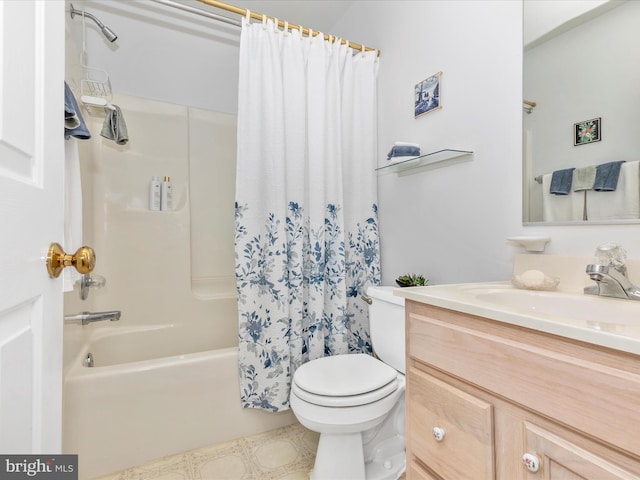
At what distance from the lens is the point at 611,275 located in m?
0.87

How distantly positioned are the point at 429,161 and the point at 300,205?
26.9 inches

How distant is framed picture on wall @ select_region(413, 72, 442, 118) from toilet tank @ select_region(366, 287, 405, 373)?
905 millimetres

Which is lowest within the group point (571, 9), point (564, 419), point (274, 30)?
point (564, 419)

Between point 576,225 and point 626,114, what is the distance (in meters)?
0.34

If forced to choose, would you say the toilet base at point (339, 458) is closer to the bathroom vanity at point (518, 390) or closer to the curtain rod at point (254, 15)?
the bathroom vanity at point (518, 390)

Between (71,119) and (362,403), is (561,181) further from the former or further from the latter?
(71,119)

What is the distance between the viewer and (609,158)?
100 centimetres

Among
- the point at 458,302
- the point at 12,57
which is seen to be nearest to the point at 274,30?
the point at 12,57

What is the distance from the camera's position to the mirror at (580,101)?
968 mm

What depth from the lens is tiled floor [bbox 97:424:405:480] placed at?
1.43m

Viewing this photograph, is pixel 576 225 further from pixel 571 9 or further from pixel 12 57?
pixel 12 57

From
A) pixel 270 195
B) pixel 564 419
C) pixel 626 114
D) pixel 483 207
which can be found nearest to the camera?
pixel 564 419

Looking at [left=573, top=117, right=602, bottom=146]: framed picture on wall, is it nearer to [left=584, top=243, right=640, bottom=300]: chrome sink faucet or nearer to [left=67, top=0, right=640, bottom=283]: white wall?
[left=67, top=0, right=640, bottom=283]: white wall

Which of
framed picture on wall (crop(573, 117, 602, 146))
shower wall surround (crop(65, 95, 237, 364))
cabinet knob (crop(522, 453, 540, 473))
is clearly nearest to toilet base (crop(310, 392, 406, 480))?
cabinet knob (crop(522, 453, 540, 473))
